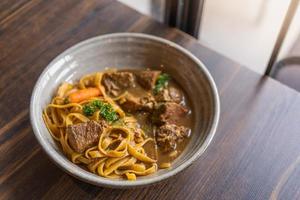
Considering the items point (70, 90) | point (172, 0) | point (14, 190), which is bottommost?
point (14, 190)

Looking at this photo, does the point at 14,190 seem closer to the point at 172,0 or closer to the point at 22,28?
the point at 22,28

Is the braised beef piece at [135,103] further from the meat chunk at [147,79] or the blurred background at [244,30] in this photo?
the blurred background at [244,30]

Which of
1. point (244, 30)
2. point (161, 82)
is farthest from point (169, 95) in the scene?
point (244, 30)

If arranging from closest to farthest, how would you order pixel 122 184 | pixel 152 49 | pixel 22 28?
pixel 122 184 → pixel 152 49 → pixel 22 28

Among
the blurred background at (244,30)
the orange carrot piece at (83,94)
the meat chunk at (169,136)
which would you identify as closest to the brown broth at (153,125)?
the meat chunk at (169,136)

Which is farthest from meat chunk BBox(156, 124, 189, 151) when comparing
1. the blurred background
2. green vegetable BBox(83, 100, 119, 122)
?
the blurred background

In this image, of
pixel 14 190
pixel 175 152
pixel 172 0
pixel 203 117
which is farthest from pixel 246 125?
pixel 14 190
